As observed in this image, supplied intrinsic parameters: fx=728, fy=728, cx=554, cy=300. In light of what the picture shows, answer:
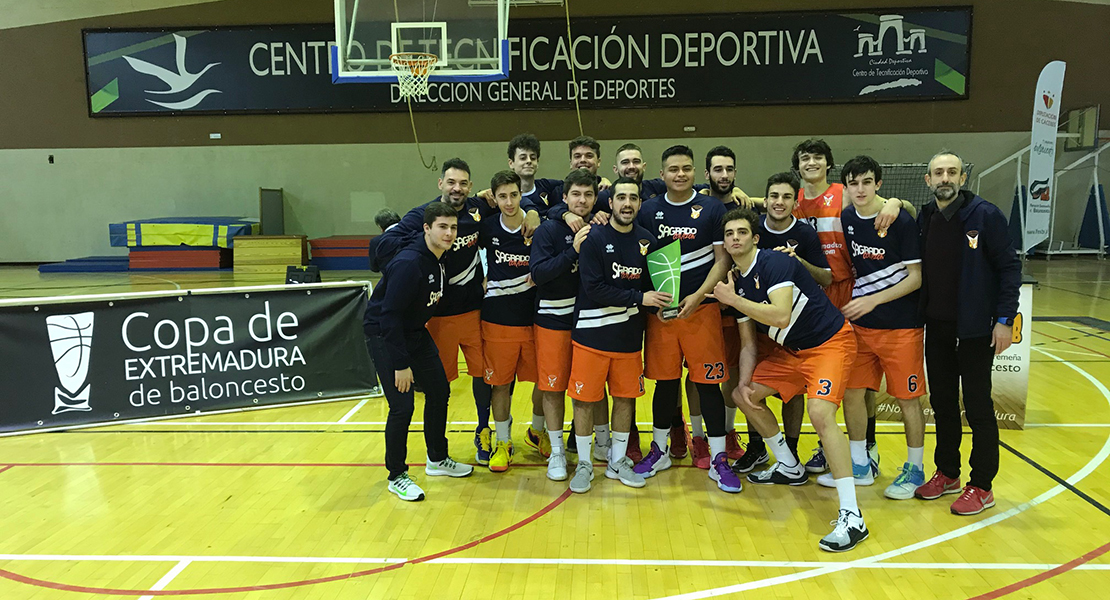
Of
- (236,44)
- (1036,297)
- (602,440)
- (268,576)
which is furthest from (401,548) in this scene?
(236,44)

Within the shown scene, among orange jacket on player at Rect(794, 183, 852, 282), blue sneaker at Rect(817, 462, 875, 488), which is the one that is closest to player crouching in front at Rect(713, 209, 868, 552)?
orange jacket on player at Rect(794, 183, 852, 282)

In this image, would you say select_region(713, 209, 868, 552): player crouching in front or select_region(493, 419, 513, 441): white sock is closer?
select_region(713, 209, 868, 552): player crouching in front

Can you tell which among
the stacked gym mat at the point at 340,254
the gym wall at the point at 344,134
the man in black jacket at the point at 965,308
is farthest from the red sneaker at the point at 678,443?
the stacked gym mat at the point at 340,254

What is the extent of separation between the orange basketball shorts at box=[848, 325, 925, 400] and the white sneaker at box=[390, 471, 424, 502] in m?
2.94

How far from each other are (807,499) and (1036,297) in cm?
1017

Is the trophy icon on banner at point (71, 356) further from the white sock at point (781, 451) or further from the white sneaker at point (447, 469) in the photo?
the white sock at point (781, 451)

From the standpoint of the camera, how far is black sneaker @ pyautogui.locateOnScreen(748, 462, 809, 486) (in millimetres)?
4973

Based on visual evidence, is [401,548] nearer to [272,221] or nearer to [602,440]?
[602,440]

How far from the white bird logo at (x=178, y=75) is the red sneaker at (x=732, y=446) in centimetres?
1681

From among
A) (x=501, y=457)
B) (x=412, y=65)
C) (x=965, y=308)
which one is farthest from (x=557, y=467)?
(x=412, y=65)

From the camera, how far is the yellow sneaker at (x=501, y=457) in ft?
17.4

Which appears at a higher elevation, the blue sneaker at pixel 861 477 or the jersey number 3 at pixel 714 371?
the jersey number 3 at pixel 714 371

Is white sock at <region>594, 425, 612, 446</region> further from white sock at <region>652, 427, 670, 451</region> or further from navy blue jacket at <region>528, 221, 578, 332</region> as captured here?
navy blue jacket at <region>528, 221, 578, 332</region>

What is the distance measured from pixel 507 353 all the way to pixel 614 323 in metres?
0.93
